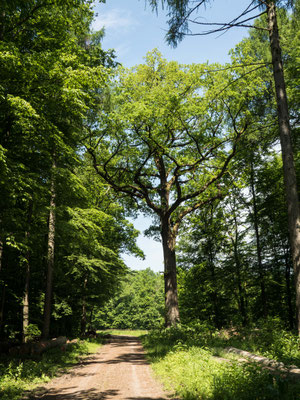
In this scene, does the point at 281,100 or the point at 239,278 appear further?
the point at 239,278

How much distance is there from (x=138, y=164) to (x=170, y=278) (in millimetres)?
7394

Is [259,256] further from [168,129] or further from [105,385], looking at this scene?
[105,385]

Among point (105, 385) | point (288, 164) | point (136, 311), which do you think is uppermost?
point (288, 164)

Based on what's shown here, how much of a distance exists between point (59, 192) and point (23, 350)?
24.0ft

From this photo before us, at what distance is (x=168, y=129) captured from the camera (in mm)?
16141

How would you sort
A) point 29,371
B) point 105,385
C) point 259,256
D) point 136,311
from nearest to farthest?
point 105,385, point 29,371, point 259,256, point 136,311

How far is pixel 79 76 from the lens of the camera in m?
9.26

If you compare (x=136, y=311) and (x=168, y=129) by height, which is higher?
(x=168, y=129)

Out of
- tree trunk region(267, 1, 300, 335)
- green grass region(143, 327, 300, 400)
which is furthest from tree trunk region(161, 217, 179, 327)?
tree trunk region(267, 1, 300, 335)

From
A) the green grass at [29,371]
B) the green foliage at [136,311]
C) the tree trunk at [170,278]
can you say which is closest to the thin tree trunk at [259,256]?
the tree trunk at [170,278]

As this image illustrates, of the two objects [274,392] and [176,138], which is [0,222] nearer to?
[274,392]

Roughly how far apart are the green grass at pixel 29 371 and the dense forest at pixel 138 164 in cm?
158

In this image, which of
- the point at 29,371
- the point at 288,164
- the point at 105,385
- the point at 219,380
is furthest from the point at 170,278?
the point at 219,380

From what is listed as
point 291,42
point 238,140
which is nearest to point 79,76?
point 238,140
